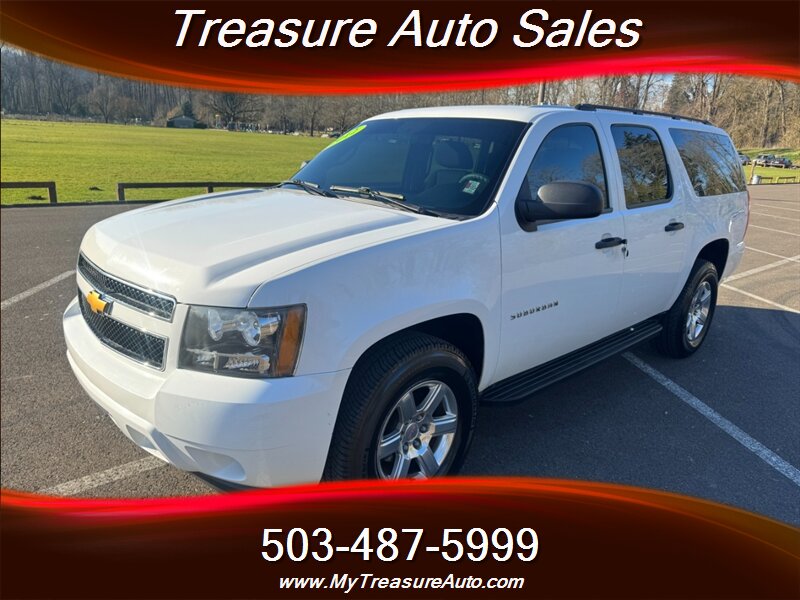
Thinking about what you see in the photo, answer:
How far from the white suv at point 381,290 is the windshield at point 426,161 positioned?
0.01 m

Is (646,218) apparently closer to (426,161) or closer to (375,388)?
(426,161)

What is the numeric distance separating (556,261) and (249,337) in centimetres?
190

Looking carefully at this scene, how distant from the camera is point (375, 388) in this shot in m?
2.40

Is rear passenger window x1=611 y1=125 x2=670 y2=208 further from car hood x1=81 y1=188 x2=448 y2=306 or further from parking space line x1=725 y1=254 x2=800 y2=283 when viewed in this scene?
parking space line x1=725 y1=254 x2=800 y2=283

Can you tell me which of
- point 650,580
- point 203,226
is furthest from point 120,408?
point 650,580

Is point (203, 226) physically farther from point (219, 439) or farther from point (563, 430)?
point (563, 430)

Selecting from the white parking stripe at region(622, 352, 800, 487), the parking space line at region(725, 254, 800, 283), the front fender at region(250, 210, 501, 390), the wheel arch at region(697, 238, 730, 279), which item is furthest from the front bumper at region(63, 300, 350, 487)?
the parking space line at region(725, 254, 800, 283)

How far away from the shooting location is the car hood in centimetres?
224

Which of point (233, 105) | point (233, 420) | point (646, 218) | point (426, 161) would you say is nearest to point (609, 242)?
point (646, 218)

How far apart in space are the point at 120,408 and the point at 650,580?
8.18ft

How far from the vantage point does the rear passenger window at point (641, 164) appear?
3.95 metres

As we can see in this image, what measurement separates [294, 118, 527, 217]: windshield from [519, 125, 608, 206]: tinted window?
19cm

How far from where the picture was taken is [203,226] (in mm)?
2789

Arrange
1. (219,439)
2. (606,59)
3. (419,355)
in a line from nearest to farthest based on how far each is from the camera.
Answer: (219,439) < (419,355) < (606,59)
